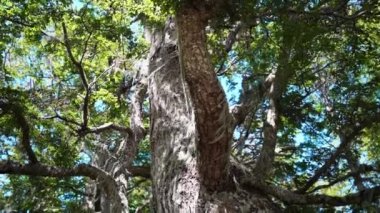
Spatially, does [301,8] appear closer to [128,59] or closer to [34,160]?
[34,160]

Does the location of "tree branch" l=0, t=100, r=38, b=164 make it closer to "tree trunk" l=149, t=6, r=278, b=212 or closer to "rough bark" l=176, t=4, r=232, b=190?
"tree trunk" l=149, t=6, r=278, b=212

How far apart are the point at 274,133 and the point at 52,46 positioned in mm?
4322

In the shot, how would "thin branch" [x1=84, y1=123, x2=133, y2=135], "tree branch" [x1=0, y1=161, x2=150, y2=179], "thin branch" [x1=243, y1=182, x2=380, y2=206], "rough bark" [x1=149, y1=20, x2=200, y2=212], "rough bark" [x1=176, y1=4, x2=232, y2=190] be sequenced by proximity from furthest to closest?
"thin branch" [x1=84, y1=123, x2=133, y2=135] < "tree branch" [x1=0, y1=161, x2=150, y2=179] < "thin branch" [x1=243, y1=182, x2=380, y2=206] < "rough bark" [x1=149, y1=20, x2=200, y2=212] < "rough bark" [x1=176, y1=4, x2=232, y2=190]

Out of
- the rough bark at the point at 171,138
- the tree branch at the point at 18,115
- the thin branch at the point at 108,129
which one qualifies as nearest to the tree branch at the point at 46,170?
the tree branch at the point at 18,115

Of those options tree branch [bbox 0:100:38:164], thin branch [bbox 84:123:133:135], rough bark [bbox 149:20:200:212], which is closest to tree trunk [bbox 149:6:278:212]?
rough bark [bbox 149:20:200:212]

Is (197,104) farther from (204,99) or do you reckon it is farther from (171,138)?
(171,138)

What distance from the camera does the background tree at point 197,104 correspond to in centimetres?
345

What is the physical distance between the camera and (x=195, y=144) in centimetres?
344

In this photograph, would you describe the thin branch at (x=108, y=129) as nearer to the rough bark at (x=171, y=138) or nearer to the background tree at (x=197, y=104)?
the background tree at (x=197, y=104)

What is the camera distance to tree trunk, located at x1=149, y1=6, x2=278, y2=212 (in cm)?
325

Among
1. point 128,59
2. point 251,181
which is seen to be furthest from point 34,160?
point 128,59

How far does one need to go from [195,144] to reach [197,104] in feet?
1.14

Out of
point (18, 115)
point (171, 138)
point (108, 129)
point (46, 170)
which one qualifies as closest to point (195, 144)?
point (171, 138)

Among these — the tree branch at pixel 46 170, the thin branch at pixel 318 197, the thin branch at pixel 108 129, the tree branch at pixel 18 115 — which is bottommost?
the thin branch at pixel 318 197
